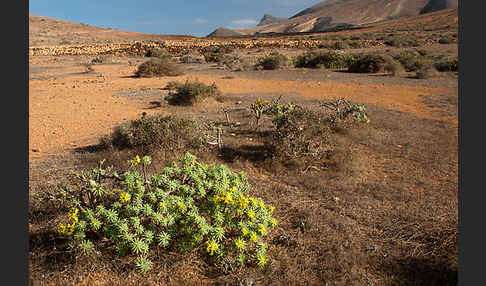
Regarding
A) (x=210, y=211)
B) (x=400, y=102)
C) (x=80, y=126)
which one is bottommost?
(x=210, y=211)

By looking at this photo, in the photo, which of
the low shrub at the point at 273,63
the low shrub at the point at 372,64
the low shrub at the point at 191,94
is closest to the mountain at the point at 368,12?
the low shrub at the point at 273,63

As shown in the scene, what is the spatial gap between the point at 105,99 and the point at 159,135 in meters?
7.01

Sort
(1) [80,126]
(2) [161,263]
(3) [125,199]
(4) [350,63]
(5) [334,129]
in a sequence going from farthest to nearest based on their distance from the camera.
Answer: (4) [350,63] → (1) [80,126] → (5) [334,129] → (2) [161,263] → (3) [125,199]

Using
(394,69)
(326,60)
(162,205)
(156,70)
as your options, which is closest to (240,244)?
(162,205)

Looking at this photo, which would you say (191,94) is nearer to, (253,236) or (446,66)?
(253,236)

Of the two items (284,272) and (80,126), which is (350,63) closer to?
(80,126)

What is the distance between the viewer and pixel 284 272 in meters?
2.59

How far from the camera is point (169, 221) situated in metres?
2.46

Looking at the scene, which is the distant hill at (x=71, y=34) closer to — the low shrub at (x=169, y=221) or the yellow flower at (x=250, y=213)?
the low shrub at (x=169, y=221)

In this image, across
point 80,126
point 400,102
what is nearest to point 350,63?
point 400,102

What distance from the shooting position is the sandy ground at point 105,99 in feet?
22.1

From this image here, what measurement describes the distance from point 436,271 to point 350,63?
16.9 meters

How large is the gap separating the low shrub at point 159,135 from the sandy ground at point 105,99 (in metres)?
1.17

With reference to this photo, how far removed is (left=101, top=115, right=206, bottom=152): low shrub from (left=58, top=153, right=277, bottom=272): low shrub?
2.31 metres
